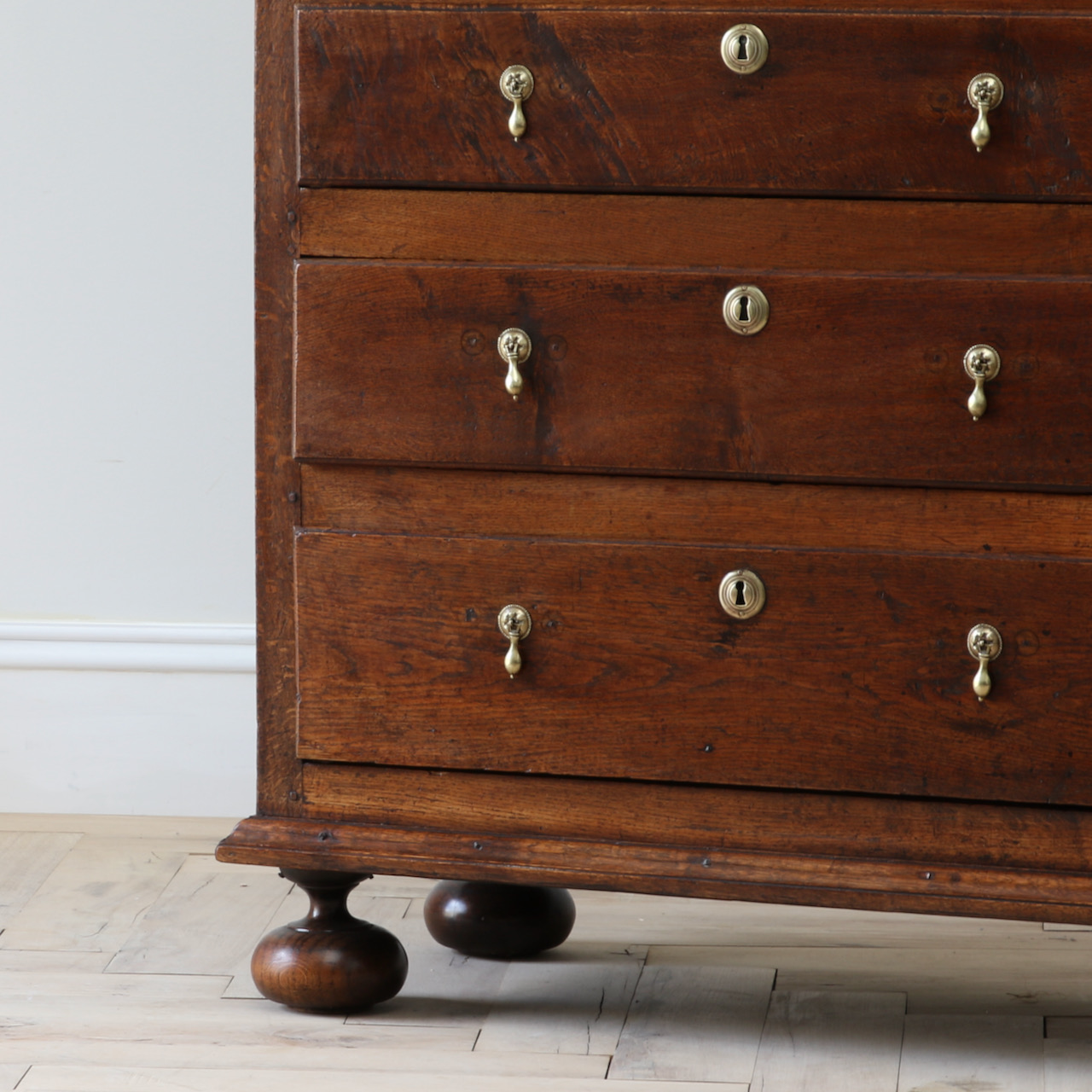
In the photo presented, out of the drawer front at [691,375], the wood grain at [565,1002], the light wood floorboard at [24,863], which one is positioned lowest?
the light wood floorboard at [24,863]

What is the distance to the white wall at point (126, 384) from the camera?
2051 mm

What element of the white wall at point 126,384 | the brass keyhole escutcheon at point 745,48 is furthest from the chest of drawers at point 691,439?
the white wall at point 126,384

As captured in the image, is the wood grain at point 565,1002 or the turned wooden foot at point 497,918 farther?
the turned wooden foot at point 497,918

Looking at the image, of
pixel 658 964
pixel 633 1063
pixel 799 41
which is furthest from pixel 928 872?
pixel 799 41

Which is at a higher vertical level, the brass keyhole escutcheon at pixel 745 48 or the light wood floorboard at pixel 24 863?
the brass keyhole escutcheon at pixel 745 48

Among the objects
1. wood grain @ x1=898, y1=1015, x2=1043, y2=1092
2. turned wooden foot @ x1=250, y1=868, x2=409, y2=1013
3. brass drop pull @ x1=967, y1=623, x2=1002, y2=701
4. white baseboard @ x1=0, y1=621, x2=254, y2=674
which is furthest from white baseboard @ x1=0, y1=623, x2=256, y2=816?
brass drop pull @ x1=967, y1=623, x2=1002, y2=701

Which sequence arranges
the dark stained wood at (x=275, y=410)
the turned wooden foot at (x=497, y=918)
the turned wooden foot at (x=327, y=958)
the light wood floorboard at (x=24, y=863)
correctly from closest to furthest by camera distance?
the dark stained wood at (x=275, y=410) < the turned wooden foot at (x=327, y=958) < the turned wooden foot at (x=497, y=918) < the light wood floorboard at (x=24, y=863)

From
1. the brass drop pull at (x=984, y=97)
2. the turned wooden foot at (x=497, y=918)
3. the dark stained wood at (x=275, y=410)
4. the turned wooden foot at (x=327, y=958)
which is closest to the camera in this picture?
the brass drop pull at (x=984, y=97)

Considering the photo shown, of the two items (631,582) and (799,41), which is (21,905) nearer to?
(631,582)

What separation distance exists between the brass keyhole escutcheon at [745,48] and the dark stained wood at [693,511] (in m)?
0.31

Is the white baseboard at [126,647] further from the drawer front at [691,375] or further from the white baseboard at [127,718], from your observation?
the drawer front at [691,375]

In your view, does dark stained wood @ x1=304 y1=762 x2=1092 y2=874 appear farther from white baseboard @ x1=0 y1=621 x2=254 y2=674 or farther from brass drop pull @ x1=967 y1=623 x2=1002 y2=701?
white baseboard @ x1=0 y1=621 x2=254 y2=674

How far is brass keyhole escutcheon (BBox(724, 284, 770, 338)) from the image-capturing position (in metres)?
1.33

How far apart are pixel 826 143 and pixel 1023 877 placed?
0.56 meters
